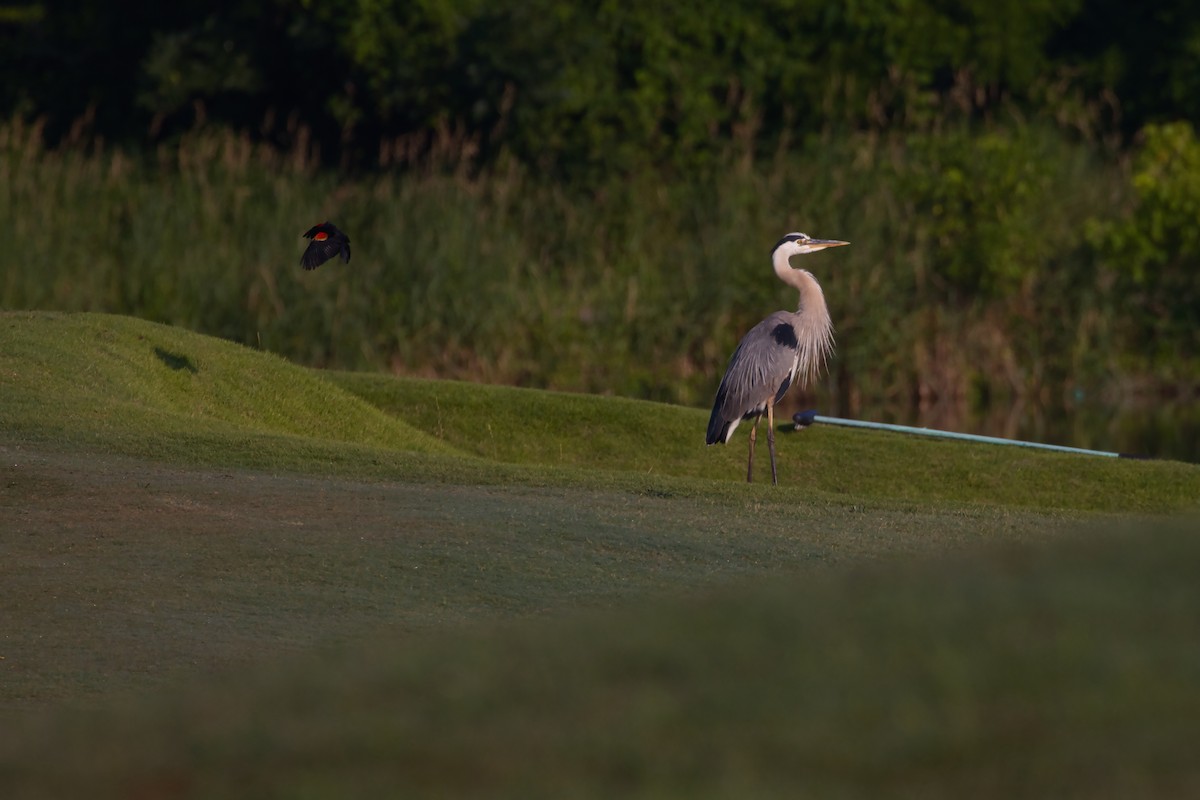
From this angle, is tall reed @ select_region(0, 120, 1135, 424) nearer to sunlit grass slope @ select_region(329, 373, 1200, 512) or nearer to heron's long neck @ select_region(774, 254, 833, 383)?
sunlit grass slope @ select_region(329, 373, 1200, 512)

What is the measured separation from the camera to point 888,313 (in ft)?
58.2

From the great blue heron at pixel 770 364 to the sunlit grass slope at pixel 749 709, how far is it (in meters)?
6.67

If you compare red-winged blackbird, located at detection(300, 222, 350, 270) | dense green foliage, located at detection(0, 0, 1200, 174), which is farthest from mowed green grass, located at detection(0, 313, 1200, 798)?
dense green foliage, located at detection(0, 0, 1200, 174)

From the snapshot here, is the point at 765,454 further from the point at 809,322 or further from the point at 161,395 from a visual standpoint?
the point at 161,395

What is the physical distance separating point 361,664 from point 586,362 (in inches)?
541

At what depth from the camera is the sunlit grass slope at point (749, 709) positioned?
8.27 ft

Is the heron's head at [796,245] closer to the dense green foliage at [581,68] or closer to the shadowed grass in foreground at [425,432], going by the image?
the shadowed grass in foreground at [425,432]

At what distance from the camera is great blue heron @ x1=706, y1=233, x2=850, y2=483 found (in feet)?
32.8

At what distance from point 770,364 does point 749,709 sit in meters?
7.40

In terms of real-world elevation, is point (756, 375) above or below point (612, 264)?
below

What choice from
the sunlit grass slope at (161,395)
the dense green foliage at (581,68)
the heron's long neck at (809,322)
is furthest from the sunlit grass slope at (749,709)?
the dense green foliage at (581,68)

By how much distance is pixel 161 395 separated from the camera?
403 inches

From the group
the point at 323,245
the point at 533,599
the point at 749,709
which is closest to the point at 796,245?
the point at 323,245

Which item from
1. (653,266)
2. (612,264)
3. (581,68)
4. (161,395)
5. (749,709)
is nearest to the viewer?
(749,709)
